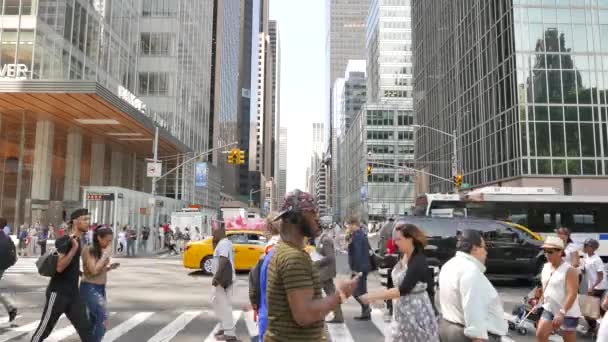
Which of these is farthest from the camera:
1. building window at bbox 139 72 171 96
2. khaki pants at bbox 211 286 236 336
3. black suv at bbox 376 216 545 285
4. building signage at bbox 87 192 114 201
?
building window at bbox 139 72 171 96

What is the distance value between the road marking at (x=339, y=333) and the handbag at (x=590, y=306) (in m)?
4.01

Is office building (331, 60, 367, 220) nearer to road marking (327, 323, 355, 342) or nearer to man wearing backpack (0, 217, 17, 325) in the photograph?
road marking (327, 323, 355, 342)

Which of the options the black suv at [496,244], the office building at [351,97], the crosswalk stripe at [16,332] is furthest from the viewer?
the office building at [351,97]

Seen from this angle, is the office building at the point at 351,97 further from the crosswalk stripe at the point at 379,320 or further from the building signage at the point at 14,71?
the crosswalk stripe at the point at 379,320

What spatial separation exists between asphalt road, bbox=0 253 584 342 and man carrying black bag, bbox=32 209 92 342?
81.2 inches

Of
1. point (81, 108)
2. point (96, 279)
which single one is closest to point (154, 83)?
point (81, 108)

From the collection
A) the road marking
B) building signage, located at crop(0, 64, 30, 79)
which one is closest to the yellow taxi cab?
the road marking

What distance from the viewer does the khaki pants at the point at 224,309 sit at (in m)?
8.09

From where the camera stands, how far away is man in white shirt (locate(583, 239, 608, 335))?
346 inches

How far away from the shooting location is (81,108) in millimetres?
29625

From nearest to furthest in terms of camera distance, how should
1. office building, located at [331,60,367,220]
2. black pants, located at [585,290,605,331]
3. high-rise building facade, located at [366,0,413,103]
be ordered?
black pants, located at [585,290,605,331]
high-rise building facade, located at [366,0,413,103]
office building, located at [331,60,367,220]

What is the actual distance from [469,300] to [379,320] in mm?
6421

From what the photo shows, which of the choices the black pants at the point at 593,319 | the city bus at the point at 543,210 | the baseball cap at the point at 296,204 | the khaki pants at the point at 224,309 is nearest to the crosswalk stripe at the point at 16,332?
the khaki pants at the point at 224,309

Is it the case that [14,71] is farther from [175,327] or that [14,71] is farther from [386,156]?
[386,156]
